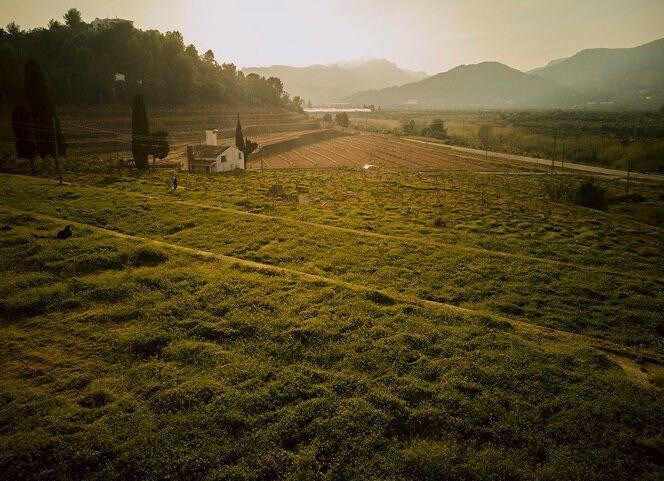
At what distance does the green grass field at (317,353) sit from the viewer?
32.2ft

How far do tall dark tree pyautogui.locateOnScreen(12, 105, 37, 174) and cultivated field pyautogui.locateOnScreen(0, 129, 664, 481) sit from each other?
1617 cm

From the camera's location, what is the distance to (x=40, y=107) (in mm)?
45375

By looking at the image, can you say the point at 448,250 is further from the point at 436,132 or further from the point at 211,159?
the point at 436,132

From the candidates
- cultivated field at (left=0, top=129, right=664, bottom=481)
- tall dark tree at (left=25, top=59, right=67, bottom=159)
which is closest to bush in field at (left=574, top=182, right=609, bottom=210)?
cultivated field at (left=0, top=129, right=664, bottom=481)

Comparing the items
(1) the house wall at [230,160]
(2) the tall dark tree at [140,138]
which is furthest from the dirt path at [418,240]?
(1) the house wall at [230,160]

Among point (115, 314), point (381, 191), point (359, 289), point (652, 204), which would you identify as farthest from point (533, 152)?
point (115, 314)

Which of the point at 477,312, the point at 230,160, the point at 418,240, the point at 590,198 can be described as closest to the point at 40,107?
the point at 230,160

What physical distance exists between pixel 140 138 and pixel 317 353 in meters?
46.3

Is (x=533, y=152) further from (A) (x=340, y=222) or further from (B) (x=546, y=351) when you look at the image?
(B) (x=546, y=351)

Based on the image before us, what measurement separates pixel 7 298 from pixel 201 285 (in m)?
7.38

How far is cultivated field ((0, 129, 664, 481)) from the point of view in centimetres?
984

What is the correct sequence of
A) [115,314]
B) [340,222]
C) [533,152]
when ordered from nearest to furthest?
[115,314] < [340,222] < [533,152]

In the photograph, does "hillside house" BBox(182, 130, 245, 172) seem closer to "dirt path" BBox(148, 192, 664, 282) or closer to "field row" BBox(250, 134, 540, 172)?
"field row" BBox(250, 134, 540, 172)

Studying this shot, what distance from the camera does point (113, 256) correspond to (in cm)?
2011
